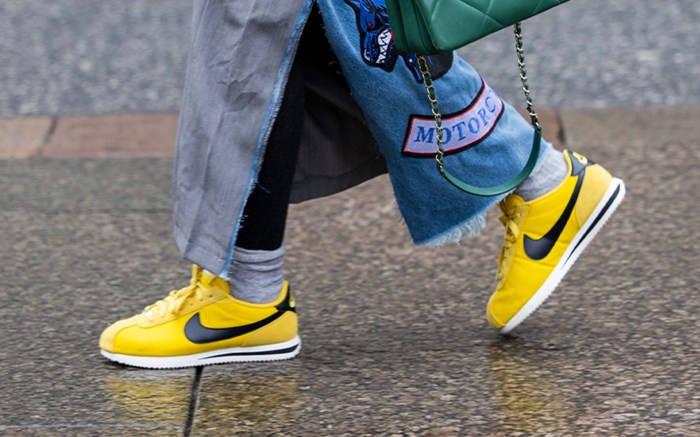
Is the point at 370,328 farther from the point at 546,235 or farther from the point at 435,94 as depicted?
the point at 435,94

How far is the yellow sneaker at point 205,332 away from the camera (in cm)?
231

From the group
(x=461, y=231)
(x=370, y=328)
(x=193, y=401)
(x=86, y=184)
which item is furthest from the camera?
(x=86, y=184)

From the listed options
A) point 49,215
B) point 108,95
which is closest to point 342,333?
point 49,215

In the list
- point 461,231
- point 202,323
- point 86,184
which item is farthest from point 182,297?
point 86,184

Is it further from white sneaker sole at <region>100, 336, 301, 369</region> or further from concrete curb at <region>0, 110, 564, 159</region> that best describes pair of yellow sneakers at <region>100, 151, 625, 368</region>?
concrete curb at <region>0, 110, 564, 159</region>

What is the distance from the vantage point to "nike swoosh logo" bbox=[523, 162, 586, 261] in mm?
2336

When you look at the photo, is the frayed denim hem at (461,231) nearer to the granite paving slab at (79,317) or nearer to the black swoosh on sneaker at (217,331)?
the black swoosh on sneaker at (217,331)

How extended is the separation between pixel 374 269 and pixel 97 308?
2.15 ft

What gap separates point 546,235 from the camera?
7.66 feet

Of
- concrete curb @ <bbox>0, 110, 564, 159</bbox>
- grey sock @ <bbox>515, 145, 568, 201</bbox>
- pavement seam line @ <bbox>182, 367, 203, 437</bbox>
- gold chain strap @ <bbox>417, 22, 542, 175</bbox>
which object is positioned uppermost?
gold chain strap @ <bbox>417, 22, 542, 175</bbox>

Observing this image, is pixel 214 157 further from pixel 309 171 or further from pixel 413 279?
pixel 413 279

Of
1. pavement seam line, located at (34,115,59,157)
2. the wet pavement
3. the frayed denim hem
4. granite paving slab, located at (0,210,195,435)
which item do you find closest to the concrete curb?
pavement seam line, located at (34,115,59,157)

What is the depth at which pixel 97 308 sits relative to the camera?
2.62 m

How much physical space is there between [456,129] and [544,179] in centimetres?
25
